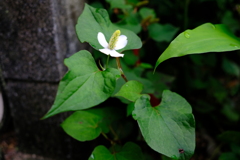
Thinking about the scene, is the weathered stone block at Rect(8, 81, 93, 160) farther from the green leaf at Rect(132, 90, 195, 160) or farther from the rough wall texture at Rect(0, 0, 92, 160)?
the green leaf at Rect(132, 90, 195, 160)

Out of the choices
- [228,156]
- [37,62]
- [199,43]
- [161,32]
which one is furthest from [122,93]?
[228,156]

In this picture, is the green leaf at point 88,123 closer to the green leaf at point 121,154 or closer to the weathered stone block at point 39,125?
the green leaf at point 121,154

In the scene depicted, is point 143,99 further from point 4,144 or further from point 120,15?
point 4,144

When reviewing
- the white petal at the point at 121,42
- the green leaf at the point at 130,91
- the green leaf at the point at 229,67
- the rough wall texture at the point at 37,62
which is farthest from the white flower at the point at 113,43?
the green leaf at the point at 229,67

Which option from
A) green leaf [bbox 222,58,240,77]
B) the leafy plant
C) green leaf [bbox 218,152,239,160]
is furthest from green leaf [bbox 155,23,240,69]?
green leaf [bbox 222,58,240,77]

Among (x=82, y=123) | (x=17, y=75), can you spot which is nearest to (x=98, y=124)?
(x=82, y=123)
